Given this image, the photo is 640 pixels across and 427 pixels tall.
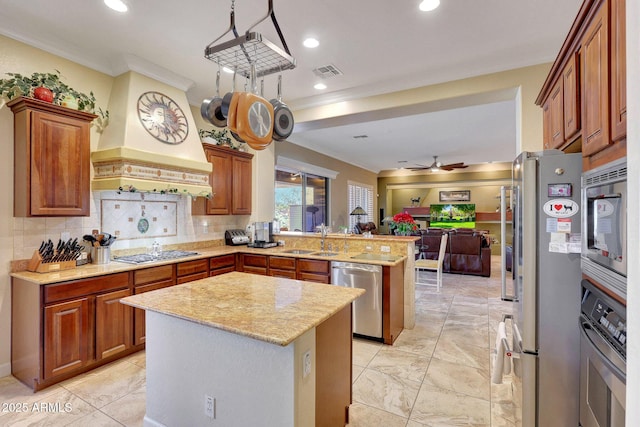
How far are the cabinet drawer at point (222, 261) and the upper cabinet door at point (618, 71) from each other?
3.84 metres

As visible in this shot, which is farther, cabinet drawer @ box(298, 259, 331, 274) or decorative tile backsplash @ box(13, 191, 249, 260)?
cabinet drawer @ box(298, 259, 331, 274)

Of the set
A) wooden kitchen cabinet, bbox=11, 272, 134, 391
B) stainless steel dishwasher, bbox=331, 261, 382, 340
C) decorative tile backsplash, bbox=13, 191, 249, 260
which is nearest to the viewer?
wooden kitchen cabinet, bbox=11, 272, 134, 391

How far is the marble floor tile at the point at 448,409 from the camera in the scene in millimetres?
2156

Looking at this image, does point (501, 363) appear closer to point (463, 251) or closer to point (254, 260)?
point (254, 260)

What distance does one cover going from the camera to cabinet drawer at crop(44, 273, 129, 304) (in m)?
2.48

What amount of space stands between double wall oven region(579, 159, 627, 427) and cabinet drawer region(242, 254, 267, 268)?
340 centimetres

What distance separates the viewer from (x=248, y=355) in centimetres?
157

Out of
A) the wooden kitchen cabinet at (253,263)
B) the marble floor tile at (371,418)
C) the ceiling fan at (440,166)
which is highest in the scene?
the ceiling fan at (440,166)

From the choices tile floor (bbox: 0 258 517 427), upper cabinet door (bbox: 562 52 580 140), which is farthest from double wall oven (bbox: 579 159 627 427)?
tile floor (bbox: 0 258 517 427)

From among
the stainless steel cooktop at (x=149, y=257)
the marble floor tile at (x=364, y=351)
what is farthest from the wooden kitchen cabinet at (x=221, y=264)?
the marble floor tile at (x=364, y=351)

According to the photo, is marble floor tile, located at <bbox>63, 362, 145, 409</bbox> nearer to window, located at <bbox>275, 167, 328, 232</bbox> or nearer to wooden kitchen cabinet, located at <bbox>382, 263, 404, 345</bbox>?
wooden kitchen cabinet, located at <bbox>382, 263, 404, 345</bbox>

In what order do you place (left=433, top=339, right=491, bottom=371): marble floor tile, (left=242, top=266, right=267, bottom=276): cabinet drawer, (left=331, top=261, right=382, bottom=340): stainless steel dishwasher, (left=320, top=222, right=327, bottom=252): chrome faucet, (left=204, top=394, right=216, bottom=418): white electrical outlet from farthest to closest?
(left=320, top=222, right=327, bottom=252): chrome faucet, (left=242, top=266, right=267, bottom=276): cabinet drawer, (left=331, top=261, right=382, bottom=340): stainless steel dishwasher, (left=433, top=339, right=491, bottom=371): marble floor tile, (left=204, top=394, right=216, bottom=418): white electrical outlet

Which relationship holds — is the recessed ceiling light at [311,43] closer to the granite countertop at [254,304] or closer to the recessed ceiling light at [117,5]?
the recessed ceiling light at [117,5]

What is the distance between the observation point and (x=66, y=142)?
111 inches
